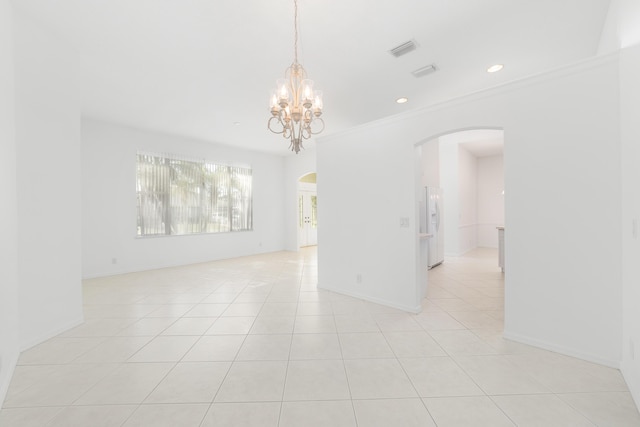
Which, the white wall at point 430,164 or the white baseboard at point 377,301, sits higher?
the white wall at point 430,164

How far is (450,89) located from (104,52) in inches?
182

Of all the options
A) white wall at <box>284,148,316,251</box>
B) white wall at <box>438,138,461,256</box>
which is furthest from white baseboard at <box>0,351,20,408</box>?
white wall at <box>438,138,461,256</box>

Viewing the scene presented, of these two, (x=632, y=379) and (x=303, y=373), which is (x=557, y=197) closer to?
(x=632, y=379)

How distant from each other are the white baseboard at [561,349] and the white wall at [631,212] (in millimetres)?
120

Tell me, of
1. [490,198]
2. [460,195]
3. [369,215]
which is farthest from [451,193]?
[369,215]

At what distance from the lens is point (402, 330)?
284 centimetres

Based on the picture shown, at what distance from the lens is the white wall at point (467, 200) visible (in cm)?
767

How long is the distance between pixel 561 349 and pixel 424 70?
3.41 m

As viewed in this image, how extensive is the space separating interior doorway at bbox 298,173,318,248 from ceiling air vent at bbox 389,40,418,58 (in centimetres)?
642

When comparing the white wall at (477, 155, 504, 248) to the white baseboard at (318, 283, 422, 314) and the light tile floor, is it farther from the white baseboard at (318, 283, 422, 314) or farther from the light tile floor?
the white baseboard at (318, 283, 422, 314)

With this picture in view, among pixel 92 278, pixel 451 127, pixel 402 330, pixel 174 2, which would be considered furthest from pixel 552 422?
pixel 92 278

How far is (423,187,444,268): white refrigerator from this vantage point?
577cm

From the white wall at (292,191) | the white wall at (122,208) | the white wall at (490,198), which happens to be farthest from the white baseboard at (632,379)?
the white wall at (490,198)

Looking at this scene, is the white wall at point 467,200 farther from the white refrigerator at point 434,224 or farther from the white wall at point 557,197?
the white wall at point 557,197
